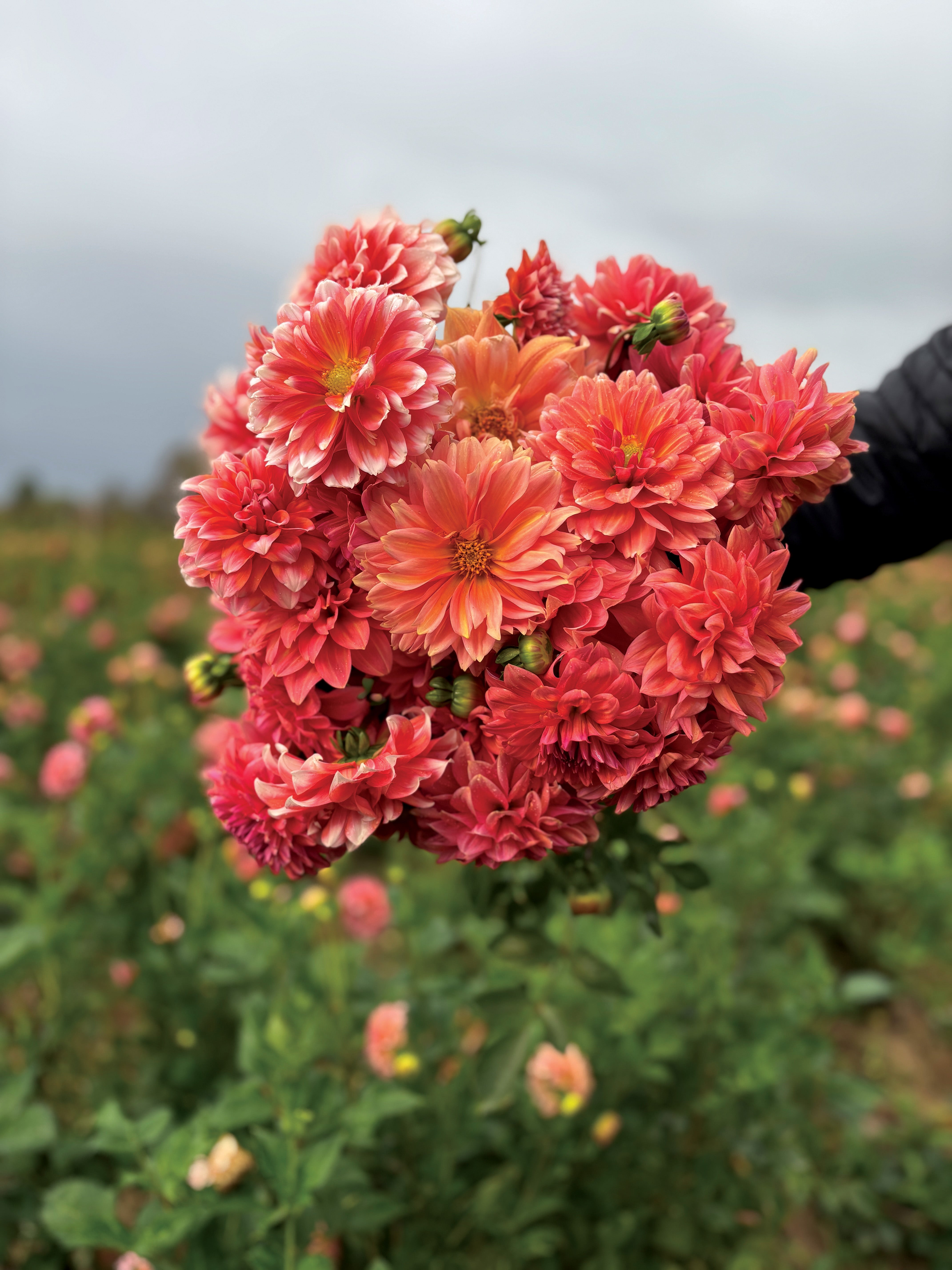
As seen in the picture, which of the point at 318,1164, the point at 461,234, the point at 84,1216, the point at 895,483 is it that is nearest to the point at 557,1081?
the point at 318,1164

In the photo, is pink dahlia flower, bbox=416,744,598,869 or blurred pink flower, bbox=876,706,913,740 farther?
blurred pink flower, bbox=876,706,913,740

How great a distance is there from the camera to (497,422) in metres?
0.75

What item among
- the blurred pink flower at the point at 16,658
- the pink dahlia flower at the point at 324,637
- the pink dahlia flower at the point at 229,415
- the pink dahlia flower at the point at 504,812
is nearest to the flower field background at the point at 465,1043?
the pink dahlia flower at the point at 504,812

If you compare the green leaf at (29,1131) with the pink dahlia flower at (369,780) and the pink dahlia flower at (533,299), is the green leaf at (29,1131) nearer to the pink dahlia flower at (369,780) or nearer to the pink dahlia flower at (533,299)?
the pink dahlia flower at (369,780)

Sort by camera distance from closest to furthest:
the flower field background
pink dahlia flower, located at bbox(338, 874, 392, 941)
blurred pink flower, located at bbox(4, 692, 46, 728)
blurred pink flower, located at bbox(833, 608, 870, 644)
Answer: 1. the flower field background
2. pink dahlia flower, located at bbox(338, 874, 392, 941)
3. blurred pink flower, located at bbox(4, 692, 46, 728)
4. blurred pink flower, located at bbox(833, 608, 870, 644)

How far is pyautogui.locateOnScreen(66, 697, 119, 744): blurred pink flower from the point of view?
1.91 m

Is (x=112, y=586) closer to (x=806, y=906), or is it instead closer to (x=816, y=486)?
(x=806, y=906)

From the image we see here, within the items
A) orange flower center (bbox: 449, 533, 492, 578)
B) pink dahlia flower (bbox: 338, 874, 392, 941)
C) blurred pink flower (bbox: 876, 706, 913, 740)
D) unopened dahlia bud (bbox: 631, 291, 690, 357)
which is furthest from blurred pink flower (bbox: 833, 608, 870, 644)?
orange flower center (bbox: 449, 533, 492, 578)

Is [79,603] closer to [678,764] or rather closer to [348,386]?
[348,386]

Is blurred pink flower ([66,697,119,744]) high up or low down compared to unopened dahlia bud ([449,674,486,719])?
down

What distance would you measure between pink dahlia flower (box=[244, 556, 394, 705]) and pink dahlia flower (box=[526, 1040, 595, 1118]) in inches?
37.2

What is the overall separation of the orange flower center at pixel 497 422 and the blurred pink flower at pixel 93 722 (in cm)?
145

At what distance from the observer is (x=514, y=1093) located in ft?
5.01

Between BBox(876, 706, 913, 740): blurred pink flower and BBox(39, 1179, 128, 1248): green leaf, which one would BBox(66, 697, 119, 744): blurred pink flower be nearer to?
BBox(39, 1179, 128, 1248): green leaf
